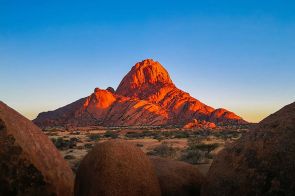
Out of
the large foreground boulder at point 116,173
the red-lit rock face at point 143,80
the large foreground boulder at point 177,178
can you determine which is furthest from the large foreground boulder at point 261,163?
the red-lit rock face at point 143,80

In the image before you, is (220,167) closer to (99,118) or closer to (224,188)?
(224,188)

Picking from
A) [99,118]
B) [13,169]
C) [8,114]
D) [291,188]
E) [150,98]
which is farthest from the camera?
[150,98]

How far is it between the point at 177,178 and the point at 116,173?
5.17 feet

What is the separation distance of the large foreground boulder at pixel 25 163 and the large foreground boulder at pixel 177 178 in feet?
5.27

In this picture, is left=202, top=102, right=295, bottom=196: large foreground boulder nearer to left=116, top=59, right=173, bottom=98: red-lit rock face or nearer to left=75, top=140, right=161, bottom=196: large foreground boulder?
left=75, top=140, right=161, bottom=196: large foreground boulder

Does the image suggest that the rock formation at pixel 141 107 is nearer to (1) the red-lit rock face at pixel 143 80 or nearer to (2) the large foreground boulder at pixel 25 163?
(1) the red-lit rock face at pixel 143 80

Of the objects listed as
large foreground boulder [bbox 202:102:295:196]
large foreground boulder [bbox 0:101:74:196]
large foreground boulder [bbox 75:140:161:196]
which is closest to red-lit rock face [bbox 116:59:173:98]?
large foreground boulder [bbox 0:101:74:196]

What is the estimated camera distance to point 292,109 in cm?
481

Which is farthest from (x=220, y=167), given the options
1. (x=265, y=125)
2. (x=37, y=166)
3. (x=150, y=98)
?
(x=150, y=98)

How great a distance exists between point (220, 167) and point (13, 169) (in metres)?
2.94

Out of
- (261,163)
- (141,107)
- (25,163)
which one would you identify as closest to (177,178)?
(261,163)

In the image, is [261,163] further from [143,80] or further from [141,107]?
[143,80]

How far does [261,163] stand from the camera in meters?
4.31

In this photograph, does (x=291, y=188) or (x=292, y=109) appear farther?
(x=292, y=109)
